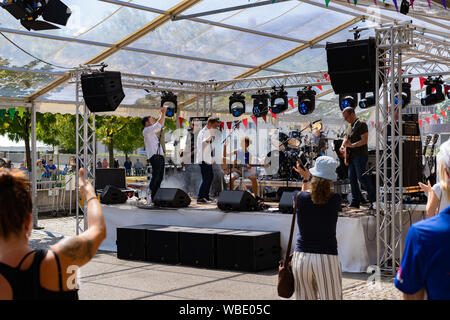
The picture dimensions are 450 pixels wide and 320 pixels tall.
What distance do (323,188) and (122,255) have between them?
5.51 metres

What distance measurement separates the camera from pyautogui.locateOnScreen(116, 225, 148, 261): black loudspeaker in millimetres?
8672

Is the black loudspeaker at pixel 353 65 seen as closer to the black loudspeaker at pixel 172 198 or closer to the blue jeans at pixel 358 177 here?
the blue jeans at pixel 358 177

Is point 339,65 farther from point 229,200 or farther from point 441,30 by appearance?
point 441,30

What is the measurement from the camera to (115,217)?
9.77 m

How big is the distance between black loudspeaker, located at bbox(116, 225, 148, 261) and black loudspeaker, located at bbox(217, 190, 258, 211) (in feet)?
4.10

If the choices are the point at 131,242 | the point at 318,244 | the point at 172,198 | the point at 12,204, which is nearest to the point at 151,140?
the point at 172,198

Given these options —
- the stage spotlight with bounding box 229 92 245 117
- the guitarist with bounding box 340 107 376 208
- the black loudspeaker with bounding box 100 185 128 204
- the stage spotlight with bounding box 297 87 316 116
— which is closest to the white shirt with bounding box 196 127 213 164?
the black loudspeaker with bounding box 100 185 128 204

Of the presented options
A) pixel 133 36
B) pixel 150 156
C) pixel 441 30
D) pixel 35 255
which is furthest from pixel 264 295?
pixel 441 30

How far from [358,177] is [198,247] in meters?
2.51

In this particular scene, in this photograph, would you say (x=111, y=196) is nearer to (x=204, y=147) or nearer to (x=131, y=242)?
(x=131, y=242)

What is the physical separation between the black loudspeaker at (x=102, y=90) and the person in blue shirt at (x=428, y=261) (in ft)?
26.1

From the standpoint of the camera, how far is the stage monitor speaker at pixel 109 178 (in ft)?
38.4

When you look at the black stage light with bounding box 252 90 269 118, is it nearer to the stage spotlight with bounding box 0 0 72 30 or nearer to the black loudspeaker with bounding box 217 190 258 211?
the black loudspeaker with bounding box 217 190 258 211

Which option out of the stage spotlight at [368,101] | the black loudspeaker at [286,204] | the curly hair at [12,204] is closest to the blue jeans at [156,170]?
the black loudspeaker at [286,204]
